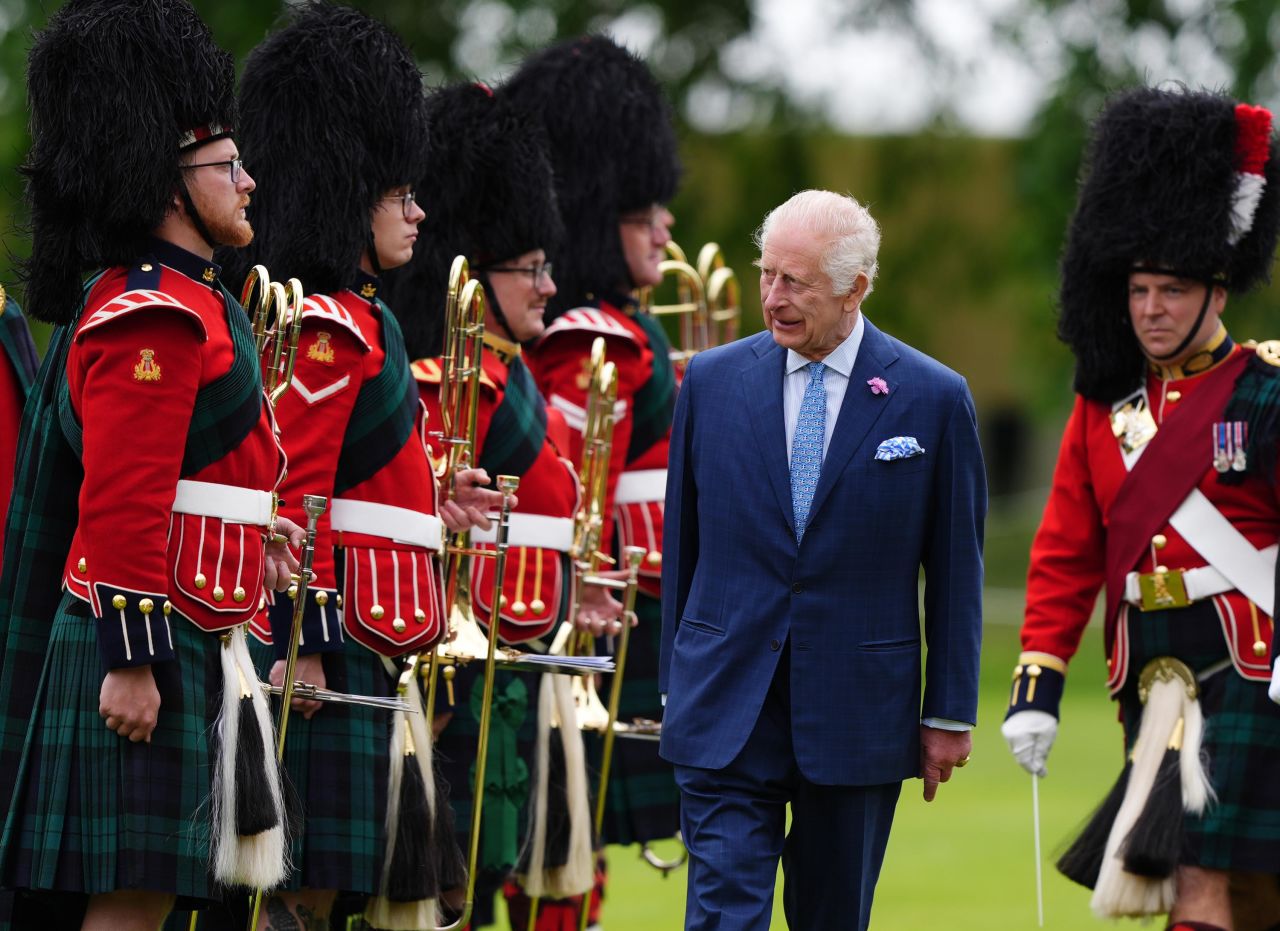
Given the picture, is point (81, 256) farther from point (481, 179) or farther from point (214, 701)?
point (481, 179)

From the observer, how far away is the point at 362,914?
610 centimetres

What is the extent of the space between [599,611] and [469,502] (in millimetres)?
952

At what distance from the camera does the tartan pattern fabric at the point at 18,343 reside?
613 cm

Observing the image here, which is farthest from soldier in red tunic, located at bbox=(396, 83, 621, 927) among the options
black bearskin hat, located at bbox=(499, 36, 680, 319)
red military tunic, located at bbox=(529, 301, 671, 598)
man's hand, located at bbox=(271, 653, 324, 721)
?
man's hand, located at bbox=(271, 653, 324, 721)

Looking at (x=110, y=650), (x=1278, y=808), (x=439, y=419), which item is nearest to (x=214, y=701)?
(x=110, y=650)

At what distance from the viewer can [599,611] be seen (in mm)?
7086

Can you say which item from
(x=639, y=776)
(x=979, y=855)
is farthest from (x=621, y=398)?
(x=979, y=855)

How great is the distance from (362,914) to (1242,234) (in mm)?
3260

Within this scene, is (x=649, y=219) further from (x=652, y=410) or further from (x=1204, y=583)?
(x=1204, y=583)

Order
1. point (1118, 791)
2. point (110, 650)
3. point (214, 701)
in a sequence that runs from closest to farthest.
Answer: point (110, 650)
point (214, 701)
point (1118, 791)

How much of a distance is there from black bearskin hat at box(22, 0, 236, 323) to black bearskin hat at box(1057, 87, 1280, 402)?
9.86ft

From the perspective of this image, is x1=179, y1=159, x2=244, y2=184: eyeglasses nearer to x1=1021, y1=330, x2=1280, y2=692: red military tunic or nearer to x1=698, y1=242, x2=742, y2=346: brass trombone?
x1=1021, y1=330, x2=1280, y2=692: red military tunic

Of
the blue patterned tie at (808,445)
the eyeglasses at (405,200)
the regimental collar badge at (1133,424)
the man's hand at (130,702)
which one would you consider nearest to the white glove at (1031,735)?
the regimental collar badge at (1133,424)

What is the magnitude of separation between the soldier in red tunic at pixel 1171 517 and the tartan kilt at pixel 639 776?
1344 millimetres
